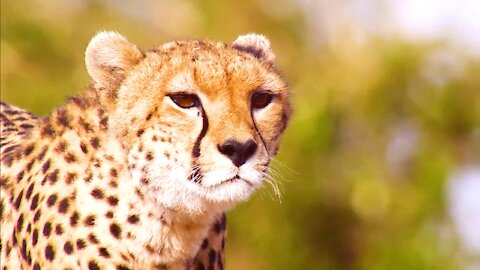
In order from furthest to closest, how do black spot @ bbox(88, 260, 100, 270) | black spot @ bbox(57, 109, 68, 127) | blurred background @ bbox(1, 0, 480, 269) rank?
blurred background @ bbox(1, 0, 480, 269)
black spot @ bbox(57, 109, 68, 127)
black spot @ bbox(88, 260, 100, 270)

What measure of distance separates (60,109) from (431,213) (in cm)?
688

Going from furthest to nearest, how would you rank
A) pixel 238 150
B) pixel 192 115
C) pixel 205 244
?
1. pixel 205 244
2. pixel 192 115
3. pixel 238 150

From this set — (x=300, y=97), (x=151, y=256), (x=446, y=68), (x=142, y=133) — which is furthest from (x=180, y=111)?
(x=446, y=68)

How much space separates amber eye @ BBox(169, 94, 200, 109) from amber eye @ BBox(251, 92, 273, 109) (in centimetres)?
17

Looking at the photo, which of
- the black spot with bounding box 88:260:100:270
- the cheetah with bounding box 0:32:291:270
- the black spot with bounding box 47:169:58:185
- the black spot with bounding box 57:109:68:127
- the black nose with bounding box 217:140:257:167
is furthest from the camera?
the black spot with bounding box 57:109:68:127

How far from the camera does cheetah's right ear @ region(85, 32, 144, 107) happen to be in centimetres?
396

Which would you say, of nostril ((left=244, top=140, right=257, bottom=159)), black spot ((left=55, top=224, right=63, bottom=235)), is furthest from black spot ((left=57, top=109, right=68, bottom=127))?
nostril ((left=244, top=140, right=257, bottom=159))

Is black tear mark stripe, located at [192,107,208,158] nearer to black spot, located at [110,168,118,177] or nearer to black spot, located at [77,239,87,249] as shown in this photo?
black spot, located at [110,168,118,177]

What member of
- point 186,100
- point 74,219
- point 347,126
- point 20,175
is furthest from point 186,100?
point 347,126

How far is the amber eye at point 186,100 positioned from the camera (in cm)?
373

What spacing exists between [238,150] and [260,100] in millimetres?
306

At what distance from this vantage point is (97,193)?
383cm

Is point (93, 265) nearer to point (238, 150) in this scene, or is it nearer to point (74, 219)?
point (74, 219)

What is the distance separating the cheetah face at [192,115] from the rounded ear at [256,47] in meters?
0.10
